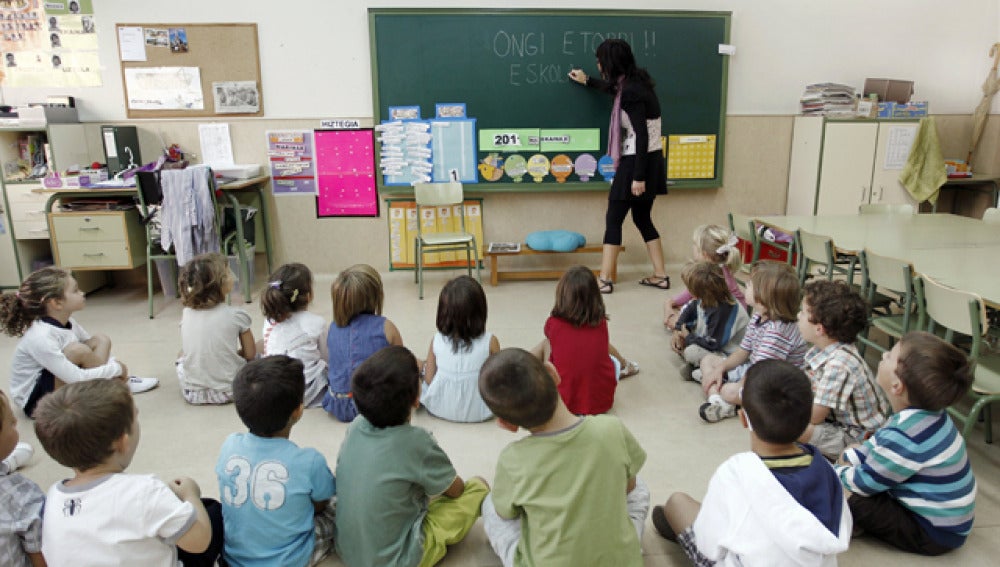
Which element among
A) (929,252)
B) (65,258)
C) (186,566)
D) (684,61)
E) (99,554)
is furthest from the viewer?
(684,61)

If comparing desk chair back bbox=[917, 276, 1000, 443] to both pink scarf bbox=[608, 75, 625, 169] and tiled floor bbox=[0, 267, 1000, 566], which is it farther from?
pink scarf bbox=[608, 75, 625, 169]

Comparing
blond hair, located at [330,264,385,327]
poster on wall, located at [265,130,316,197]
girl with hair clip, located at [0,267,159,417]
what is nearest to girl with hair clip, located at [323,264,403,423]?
blond hair, located at [330,264,385,327]

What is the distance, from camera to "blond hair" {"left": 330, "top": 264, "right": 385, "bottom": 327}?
278 centimetres

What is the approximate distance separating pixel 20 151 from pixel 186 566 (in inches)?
172

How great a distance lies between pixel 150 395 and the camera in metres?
3.24

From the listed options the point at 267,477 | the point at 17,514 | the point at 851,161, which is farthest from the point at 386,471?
the point at 851,161

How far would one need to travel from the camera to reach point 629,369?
11.1ft

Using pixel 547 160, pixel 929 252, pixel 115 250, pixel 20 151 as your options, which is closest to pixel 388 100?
→ pixel 547 160

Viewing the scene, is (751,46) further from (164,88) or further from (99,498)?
(99,498)

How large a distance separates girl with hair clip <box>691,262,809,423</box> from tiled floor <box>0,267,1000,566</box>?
109 millimetres

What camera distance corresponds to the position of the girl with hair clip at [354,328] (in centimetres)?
278

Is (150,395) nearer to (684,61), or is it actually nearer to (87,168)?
(87,168)

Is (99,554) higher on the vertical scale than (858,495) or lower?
higher

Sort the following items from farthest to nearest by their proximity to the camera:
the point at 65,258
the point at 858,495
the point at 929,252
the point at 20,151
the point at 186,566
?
the point at 20,151
the point at 65,258
the point at 929,252
the point at 858,495
the point at 186,566
